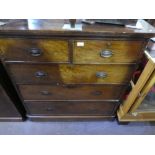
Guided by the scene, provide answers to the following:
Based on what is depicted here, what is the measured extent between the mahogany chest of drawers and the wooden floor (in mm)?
260

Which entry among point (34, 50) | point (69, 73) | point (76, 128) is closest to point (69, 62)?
point (69, 73)

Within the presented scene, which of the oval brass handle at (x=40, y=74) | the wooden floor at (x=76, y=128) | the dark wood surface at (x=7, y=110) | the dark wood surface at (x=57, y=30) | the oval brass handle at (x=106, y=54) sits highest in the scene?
the dark wood surface at (x=57, y=30)

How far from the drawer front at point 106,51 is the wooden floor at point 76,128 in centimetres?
80

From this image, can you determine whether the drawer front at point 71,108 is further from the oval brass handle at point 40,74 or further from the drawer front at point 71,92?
the oval brass handle at point 40,74

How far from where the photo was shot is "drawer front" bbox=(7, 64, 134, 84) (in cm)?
95

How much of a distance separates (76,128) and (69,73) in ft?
2.29

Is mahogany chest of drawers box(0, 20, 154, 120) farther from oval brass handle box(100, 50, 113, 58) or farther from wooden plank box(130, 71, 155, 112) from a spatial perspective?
wooden plank box(130, 71, 155, 112)

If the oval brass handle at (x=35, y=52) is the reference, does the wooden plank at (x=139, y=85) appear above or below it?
below

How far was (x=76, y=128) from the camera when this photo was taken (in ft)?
4.80

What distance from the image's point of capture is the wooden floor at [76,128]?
1.43m

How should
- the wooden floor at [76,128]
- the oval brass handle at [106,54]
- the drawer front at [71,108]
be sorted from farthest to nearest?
the wooden floor at [76,128] < the drawer front at [71,108] < the oval brass handle at [106,54]

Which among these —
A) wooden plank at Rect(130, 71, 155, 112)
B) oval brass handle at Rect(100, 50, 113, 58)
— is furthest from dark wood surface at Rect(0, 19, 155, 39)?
wooden plank at Rect(130, 71, 155, 112)

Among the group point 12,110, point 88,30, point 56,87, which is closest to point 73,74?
point 56,87

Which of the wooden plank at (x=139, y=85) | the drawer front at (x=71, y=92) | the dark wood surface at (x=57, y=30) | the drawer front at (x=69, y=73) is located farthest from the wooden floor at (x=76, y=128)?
the dark wood surface at (x=57, y=30)
